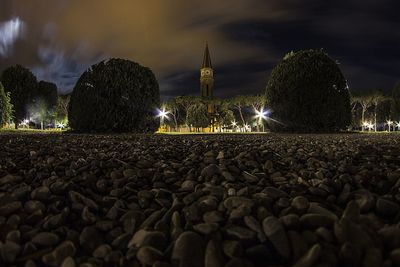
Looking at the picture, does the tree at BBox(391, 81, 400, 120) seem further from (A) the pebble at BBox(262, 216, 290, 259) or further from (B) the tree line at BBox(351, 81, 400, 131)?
(A) the pebble at BBox(262, 216, 290, 259)

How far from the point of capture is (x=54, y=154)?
5961mm

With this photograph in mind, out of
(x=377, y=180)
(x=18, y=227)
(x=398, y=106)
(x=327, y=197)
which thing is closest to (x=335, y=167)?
(x=377, y=180)

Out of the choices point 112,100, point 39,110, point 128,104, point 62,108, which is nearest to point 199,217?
point 128,104

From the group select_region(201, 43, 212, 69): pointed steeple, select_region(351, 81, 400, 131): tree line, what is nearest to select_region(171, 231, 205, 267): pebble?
select_region(351, 81, 400, 131): tree line

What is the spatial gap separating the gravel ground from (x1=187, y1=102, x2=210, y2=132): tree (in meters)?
62.0

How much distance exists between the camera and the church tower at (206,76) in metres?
125

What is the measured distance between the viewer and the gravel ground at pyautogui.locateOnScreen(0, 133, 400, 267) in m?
2.08

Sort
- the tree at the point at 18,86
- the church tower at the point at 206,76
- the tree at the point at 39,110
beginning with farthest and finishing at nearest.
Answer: the church tower at the point at 206,76, the tree at the point at 39,110, the tree at the point at 18,86

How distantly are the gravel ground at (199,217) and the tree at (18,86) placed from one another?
48595 mm

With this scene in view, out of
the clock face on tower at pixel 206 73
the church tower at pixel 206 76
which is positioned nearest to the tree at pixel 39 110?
the church tower at pixel 206 76

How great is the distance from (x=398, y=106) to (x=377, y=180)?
55963 millimetres

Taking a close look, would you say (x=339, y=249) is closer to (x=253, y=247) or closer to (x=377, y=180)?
(x=253, y=247)

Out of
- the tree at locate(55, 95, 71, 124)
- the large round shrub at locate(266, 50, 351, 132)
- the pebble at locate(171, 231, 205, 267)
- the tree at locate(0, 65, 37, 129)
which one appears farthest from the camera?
the tree at locate(55, 95, 71, 124)

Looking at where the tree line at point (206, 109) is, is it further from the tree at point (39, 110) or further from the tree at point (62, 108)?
the tree at point (39, 110)
